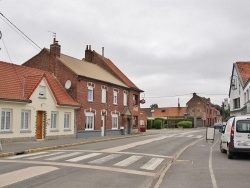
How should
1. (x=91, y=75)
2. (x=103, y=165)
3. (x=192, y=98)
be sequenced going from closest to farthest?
1. (x=103, y=165)
2. (x=91, y=75)
3. (x=192, y=98)

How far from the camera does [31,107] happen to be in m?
27.4

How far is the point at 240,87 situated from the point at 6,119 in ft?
89.6

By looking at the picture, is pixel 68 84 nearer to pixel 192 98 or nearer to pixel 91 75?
pixel 91 75

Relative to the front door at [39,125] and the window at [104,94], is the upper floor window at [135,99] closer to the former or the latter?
the window at [104,94]

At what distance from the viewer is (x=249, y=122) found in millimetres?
16656

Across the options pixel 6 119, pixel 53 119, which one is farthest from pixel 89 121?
pixel 6 119

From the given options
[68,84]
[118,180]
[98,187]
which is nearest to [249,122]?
[118,180]

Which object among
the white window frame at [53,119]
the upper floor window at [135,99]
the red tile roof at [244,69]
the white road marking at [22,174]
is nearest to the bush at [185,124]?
the upper floor window at [135,99]

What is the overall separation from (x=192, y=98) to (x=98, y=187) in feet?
300

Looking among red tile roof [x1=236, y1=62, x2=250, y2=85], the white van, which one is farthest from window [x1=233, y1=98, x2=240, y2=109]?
the white van

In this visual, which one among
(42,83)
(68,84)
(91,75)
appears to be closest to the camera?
(42,83)

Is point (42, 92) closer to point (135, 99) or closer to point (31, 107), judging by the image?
point (31, 107)

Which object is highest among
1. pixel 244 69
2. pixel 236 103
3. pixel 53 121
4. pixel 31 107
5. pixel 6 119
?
pixel 244 69

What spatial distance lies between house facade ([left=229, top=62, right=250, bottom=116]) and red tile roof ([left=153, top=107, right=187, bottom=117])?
169 feet
